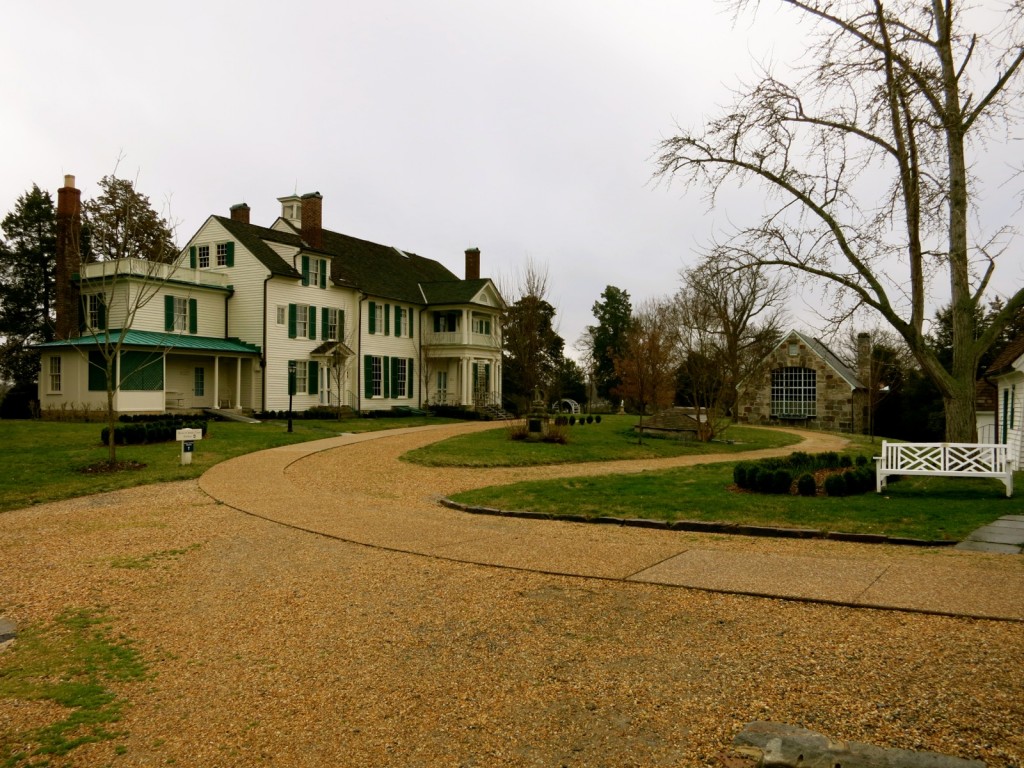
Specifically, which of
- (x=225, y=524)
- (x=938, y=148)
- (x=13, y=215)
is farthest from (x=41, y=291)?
(x=938, y=148)

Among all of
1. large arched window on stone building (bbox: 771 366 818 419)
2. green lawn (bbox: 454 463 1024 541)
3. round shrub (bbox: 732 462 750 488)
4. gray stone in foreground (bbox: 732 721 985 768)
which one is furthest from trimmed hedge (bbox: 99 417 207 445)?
large arched window on stone building (bbox: 771 366 818 419)

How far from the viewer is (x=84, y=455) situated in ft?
57.8

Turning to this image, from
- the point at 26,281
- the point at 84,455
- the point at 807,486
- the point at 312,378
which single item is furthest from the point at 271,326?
the point at 807,486

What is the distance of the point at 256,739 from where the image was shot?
161 inches

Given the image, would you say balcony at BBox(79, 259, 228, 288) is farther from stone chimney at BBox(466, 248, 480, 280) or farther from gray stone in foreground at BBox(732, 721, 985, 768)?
gray stone in foreground at BBox(732, 721, 985, 768)

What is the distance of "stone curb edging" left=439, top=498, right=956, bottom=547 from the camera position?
880 cm

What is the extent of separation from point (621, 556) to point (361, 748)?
4.54 meters

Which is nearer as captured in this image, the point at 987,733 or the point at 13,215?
the point at 987,733

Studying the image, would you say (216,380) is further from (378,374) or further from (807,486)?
(807,486)

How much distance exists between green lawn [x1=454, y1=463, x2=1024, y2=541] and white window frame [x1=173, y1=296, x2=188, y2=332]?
21.4 meters

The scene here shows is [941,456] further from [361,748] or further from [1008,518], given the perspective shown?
[361,748]

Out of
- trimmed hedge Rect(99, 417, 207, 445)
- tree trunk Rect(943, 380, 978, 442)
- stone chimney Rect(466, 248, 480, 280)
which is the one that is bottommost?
trimmed hedge Rect(99, 417, 207, 445)

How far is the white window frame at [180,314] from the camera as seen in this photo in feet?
100

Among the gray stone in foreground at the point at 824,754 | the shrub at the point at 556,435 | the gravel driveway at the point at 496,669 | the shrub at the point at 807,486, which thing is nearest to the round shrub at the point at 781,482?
the shrub at the point at 807,486
